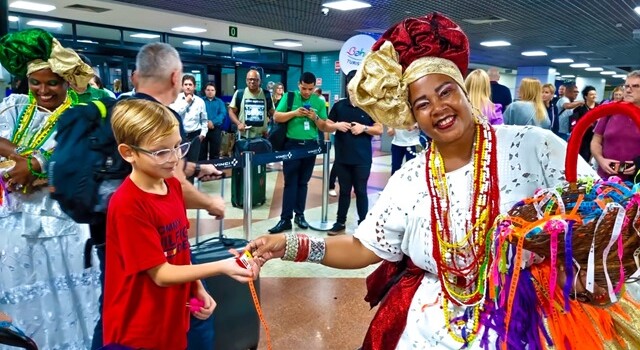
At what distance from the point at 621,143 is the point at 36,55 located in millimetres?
4183

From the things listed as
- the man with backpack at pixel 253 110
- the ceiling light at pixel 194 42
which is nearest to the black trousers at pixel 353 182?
the man with backpack at pixel 253 110

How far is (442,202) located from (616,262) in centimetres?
48

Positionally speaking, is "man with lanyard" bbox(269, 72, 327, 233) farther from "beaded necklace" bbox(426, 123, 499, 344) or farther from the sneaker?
"beaded necklace" bbox(426, 123, 499, 344)

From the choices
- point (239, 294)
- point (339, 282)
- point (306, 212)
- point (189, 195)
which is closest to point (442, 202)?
point (189, 195)

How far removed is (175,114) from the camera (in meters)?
1.94

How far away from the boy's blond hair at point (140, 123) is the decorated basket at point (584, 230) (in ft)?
3.58

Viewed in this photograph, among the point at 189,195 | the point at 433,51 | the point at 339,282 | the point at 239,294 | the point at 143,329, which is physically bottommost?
the point at 339,282

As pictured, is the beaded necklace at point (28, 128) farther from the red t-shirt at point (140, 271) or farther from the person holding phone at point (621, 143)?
the person holding phone at point (621, 143)

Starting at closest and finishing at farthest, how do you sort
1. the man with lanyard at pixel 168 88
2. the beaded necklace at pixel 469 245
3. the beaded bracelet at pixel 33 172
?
the beaded necklace at pixel 469 245 → the man with lanyard at pixel 168 88 → the beaded bracelet at pixel 33 172

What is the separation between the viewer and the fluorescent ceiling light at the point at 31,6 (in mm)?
9227

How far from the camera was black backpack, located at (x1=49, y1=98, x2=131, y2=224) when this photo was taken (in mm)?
1681

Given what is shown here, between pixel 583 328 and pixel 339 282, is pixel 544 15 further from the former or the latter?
pixel 583 328

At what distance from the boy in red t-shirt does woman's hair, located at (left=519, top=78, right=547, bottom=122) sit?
443cm

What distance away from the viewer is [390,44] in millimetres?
1408
